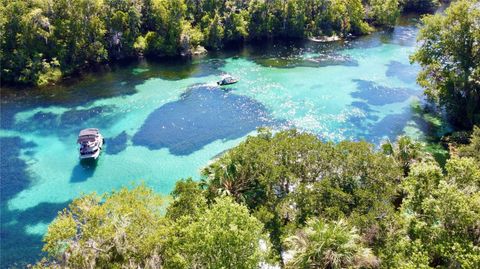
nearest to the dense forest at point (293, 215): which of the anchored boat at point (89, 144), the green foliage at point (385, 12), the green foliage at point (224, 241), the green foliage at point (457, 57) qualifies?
the green foliage at point (224, 241)

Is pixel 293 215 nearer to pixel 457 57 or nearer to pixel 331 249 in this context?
pixel 331 249

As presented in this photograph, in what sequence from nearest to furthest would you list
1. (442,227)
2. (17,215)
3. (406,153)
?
(442,227)
(406,153)
(17,215)

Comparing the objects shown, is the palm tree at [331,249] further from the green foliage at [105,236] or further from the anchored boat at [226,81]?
the anchored boat at [226,81]

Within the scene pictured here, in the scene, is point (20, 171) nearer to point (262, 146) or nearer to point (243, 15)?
point (262, 146)

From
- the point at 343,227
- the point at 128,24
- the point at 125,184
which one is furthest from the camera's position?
the point at 128,24

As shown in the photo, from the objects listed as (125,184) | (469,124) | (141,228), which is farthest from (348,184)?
(469,124)

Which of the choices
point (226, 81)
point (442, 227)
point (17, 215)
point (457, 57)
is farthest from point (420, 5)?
point (17, 215)
